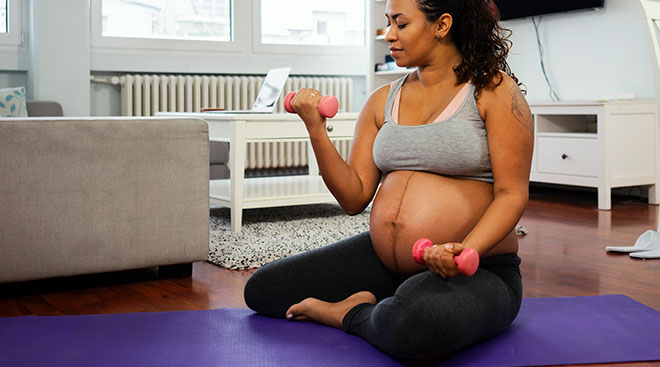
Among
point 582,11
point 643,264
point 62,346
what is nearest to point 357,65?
point 582,11

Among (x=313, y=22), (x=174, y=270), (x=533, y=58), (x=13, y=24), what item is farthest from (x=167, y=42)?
(x=174, y=270)

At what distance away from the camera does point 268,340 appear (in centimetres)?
158

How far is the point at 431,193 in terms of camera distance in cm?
154

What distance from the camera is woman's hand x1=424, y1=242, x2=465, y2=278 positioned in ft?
4.28

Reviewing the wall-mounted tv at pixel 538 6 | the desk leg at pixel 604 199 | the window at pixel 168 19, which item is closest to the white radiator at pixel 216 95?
the window at pixel 168 19

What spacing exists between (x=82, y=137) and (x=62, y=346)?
2.32ft

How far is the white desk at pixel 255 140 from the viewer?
122 inches

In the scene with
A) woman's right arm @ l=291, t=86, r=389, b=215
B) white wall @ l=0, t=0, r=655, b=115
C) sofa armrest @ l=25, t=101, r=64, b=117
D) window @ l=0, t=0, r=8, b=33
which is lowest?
woman's right arm @ l=291, t=86, r=389, b=215

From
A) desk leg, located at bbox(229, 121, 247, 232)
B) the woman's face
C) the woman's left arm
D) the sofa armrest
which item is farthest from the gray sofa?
the sofa armrest

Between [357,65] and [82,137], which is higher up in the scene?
[357,65]

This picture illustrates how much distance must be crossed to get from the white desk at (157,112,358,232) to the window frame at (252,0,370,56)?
2.12 metres

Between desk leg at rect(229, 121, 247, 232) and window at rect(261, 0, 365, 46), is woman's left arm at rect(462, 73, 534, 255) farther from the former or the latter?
window at rect(261, 0, 365, 46)

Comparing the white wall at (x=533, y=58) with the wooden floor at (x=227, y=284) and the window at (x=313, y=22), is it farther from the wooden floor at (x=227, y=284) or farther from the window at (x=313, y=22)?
the wooden floor at (x=227, y=284)

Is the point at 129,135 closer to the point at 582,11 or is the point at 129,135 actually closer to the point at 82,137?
the point at 82,137
